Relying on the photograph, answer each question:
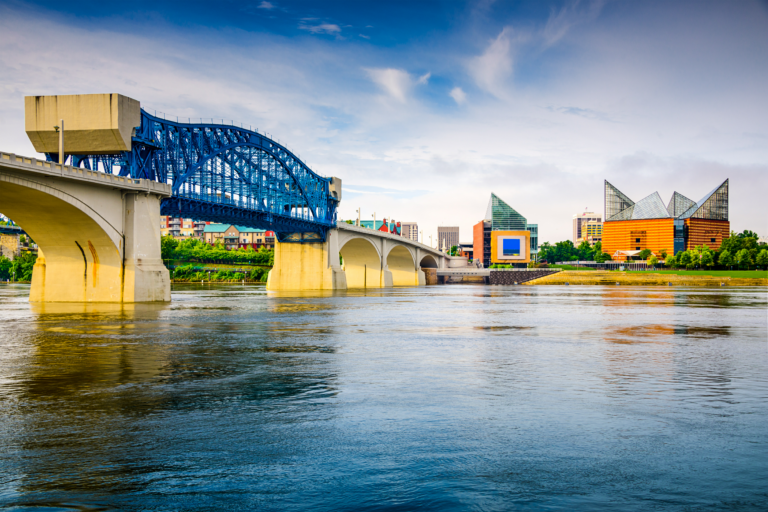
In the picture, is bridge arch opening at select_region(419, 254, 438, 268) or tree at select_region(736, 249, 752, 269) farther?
bridge arch opening at select_region(419, 254, 438, 268)

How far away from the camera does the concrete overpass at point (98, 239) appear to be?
49.4 m

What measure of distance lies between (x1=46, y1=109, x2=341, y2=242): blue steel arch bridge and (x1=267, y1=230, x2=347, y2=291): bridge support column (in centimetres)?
195

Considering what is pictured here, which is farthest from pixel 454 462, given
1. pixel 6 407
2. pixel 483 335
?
pixel 483 335

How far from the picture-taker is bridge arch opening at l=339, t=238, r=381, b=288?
13575 centimetres

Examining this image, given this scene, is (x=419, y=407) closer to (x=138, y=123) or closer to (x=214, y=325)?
(x=214, y=325)

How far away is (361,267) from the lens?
138 metres

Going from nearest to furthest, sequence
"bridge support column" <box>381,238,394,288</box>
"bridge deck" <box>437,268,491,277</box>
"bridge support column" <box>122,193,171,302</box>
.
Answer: "bridge support column" <box>122,193,171,302</box>
"bridge support column" <box>381,238,394,288</box>
"bridge deck" <box>437,268,491,277</box>

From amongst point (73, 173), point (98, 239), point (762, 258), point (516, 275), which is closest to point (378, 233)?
point (516, 275)

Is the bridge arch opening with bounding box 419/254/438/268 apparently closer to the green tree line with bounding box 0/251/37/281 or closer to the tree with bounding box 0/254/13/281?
the green tree line with bounding box 0/251/37/281

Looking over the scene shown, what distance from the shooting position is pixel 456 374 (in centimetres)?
1734

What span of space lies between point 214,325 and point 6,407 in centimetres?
2187

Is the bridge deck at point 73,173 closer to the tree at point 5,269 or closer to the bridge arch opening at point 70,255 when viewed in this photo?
the bridge arch opening at point 70,255

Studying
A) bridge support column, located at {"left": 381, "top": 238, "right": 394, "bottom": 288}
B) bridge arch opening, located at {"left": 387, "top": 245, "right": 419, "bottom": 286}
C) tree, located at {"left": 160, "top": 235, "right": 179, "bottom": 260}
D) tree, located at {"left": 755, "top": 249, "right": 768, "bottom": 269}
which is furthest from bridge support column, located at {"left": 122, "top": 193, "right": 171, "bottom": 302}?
tree, located at {"left": 755, "top": 249, "right": 768, "bottom": 269}

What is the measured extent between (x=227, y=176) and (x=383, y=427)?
79914 millimetres
